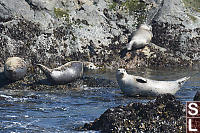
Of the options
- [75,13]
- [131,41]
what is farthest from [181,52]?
[75,13]

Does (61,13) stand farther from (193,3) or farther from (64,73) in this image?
(193,3)

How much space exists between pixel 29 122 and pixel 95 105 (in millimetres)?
2436

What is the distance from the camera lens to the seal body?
1438cm

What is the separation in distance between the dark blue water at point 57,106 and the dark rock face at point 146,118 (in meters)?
0.75

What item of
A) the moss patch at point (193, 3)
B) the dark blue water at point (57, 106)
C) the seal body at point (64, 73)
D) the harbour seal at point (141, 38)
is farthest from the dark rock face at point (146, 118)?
the moss patch at point (193, 3)

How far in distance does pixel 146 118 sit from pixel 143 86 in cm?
427

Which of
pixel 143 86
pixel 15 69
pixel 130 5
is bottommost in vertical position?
pixel 143 86

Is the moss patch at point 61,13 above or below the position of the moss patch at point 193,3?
below

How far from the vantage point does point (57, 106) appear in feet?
37.7

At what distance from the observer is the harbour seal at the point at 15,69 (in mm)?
14188

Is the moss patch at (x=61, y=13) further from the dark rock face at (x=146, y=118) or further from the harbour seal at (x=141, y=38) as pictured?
the dark rock face at (x=146, y=118)

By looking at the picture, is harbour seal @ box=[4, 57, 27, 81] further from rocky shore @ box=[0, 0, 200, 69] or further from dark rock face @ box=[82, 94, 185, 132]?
dark rock face @ box=[82, 94, 185, 132]

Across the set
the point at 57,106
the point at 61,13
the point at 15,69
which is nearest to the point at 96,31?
the point at 61,13

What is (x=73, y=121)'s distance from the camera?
9.56m
